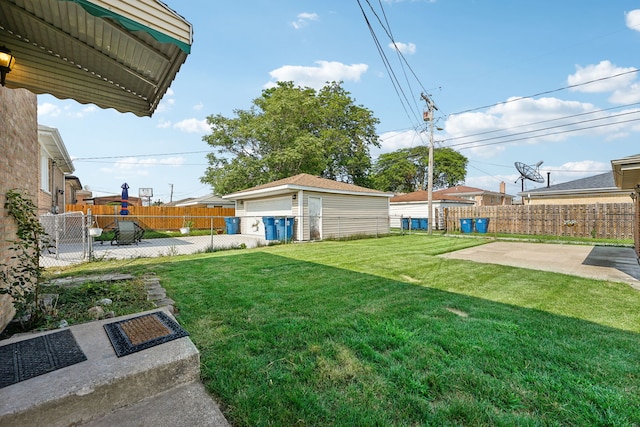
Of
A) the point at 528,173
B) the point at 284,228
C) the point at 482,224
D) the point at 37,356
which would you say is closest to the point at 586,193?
the point at 482,224

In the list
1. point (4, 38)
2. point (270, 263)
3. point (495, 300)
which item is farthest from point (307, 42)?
point (495, 300)

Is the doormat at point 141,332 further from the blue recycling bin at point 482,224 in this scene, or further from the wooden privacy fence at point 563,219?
the blue recycling bin at point 482,224

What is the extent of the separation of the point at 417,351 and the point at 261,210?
1406 cm

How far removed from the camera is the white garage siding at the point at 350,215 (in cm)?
1343

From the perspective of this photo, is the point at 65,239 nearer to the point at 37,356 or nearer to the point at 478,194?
the point at 37,356

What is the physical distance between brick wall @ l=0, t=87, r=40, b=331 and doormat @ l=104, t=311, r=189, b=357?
1.15 m

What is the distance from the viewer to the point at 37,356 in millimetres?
2150

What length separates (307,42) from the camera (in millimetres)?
10094

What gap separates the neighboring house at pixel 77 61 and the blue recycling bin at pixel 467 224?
17326 mm

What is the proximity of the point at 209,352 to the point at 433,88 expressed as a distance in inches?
745

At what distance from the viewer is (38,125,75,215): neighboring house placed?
33.3 feet

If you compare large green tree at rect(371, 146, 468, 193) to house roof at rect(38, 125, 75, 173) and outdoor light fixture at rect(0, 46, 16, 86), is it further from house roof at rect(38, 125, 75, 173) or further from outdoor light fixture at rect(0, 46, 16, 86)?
outdoor light fixture at rect(0, 46, 16, 86)

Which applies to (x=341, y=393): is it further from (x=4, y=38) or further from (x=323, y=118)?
(x=323, y=118)

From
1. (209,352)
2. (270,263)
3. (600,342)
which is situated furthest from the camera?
(270,263)
